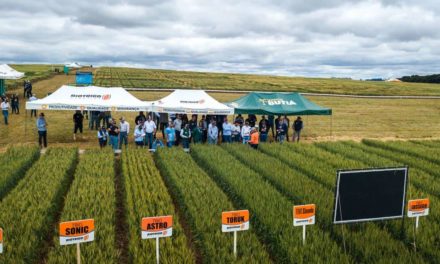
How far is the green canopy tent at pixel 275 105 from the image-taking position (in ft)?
66.3

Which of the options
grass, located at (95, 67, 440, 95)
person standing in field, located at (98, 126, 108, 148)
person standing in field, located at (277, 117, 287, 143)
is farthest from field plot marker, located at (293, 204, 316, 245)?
grass, located at (95, 67, 440, 95)

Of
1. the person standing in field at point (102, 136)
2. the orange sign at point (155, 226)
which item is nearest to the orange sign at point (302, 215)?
the orange sign at point (155, 226)

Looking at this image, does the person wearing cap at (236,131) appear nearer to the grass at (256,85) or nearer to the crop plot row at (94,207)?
the crop plot row at (94,207)

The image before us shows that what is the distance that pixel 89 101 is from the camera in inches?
736

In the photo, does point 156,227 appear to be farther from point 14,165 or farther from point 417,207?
point 14,165

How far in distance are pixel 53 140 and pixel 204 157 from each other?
9.70 metres

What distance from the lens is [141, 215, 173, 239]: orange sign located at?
6.59 metres

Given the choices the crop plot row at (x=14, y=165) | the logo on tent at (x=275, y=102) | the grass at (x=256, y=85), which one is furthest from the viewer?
the grass at (x=256, y=85)

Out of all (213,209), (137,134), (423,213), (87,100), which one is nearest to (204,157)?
(137,134)

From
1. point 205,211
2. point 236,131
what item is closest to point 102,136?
point 236,131

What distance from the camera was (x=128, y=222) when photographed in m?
8.48

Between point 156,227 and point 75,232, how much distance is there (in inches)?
50.8

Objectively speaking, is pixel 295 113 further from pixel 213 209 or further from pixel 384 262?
pixel 384 262

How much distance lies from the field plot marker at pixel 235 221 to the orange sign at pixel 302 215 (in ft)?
3.09
